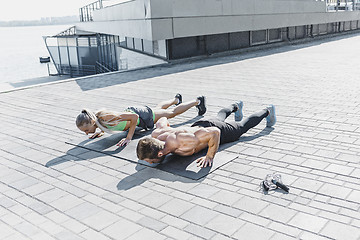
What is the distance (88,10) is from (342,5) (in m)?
22.0

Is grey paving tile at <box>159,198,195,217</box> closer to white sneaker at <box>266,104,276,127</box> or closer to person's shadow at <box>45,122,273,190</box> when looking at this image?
person's shadow at <box>45,122,273,190</box>

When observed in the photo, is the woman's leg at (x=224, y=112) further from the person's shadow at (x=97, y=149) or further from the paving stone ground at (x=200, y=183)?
the person's shadow at (x=97, y=149)

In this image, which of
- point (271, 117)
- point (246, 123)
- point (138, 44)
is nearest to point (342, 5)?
point (138, 44)

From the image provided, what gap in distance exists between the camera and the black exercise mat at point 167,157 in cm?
526

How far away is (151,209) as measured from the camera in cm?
433

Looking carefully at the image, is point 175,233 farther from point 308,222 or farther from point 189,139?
point 189,139

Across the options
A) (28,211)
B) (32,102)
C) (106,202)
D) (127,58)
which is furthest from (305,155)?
(127,58)

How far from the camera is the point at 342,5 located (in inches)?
1240

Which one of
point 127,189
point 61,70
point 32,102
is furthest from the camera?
point 61,70

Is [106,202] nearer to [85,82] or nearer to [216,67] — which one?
[85,82]

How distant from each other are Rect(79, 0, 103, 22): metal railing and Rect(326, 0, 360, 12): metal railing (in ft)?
56.9

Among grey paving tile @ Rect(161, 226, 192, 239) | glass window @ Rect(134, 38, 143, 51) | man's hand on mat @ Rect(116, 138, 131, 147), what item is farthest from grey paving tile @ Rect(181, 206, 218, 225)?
glass window @ Rect(134, 38, 143, 51)

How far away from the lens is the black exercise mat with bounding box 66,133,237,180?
526 cm

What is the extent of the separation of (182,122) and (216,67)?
810 cm
